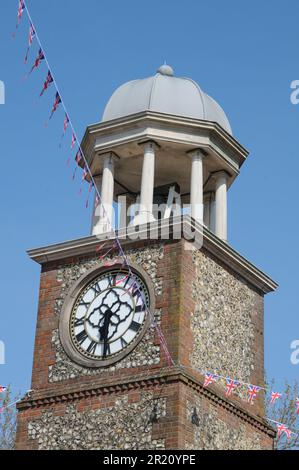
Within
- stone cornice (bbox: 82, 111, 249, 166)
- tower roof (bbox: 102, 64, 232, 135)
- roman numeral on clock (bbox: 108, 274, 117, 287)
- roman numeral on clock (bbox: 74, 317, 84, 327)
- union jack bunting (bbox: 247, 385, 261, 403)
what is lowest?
union jack bunting (bbox: 247, 385, 261, 403)

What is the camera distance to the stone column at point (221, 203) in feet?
106

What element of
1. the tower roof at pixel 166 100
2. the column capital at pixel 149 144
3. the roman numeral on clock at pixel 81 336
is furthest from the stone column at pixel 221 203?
the roman numeral on clock at pixel 81 336

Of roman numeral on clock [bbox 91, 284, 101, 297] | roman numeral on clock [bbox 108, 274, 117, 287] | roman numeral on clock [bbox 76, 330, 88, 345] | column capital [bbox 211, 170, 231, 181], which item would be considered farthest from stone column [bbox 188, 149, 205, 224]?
roman numeral on clock [bbox 76, 330, 88, 345]

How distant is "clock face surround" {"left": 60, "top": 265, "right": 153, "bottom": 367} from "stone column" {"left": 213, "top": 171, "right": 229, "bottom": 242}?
267cm

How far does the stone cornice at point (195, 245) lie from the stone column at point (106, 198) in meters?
0.59

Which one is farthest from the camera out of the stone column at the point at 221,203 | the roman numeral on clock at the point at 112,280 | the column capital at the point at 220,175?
the column capital at the point at 220,175

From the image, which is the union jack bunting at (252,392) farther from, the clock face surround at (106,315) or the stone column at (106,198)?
the stone column at (106,198)

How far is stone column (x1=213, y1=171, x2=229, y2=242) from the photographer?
106 ft

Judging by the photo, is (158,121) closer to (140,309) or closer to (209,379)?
(140,309)

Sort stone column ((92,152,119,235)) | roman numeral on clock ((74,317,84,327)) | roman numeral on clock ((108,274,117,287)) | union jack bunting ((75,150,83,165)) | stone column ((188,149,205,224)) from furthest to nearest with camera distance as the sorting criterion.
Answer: stone column ((92,152,119,235)) < union jack bunting ((75,150,83,165)) < stone column ((188,149,205,224)) < roman numeral on clock ((108,274,117,287)) < roman numeral on clock ((74,317,84,327))

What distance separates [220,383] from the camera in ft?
99.0

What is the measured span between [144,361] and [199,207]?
13.3 feet

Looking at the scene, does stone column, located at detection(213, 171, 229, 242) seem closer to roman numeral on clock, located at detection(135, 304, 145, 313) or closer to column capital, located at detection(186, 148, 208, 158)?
column capital, located at detection(186, 148, 208, 158)
